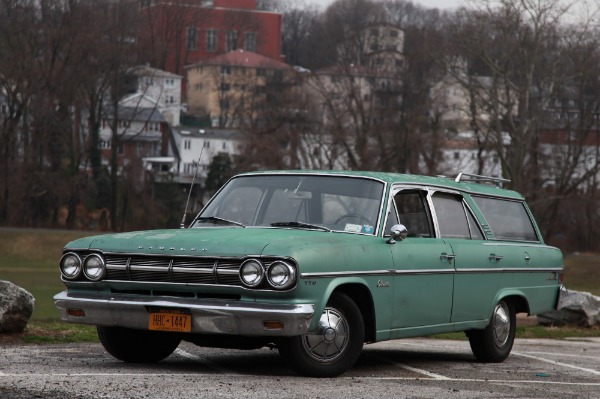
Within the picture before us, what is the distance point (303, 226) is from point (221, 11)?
146121 mm

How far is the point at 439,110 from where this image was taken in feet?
285

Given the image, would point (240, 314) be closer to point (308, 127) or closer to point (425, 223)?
point (425, 223)

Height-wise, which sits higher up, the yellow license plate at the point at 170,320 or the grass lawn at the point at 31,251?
the yellow license plate at the point at 170,320

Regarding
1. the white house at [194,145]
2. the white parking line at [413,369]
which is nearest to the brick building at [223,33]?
the white house at [194,145]

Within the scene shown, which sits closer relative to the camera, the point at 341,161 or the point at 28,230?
the point at 28,230

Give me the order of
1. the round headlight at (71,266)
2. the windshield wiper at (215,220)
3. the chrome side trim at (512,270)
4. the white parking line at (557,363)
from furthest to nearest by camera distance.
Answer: the white parking line at (557,363)
the chrome side trim at (512,270)
the windshield wiper at (215,220)
the round headlight at (71,266)

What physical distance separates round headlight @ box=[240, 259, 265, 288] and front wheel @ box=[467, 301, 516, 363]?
A: 3.76 metres

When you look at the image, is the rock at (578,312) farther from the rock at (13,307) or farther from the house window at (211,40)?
the house window at (211,40)

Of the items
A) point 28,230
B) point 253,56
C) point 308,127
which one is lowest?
point 28,230

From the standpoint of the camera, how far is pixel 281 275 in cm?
1012

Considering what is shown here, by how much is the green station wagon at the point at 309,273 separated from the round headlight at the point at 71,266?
12 mm

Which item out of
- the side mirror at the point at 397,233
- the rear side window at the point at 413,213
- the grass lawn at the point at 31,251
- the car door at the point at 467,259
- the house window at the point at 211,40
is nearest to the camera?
the side mirror at the point at 397,233

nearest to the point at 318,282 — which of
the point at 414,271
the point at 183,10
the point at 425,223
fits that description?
the point at 414,271

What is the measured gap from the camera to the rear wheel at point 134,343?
1142cm
